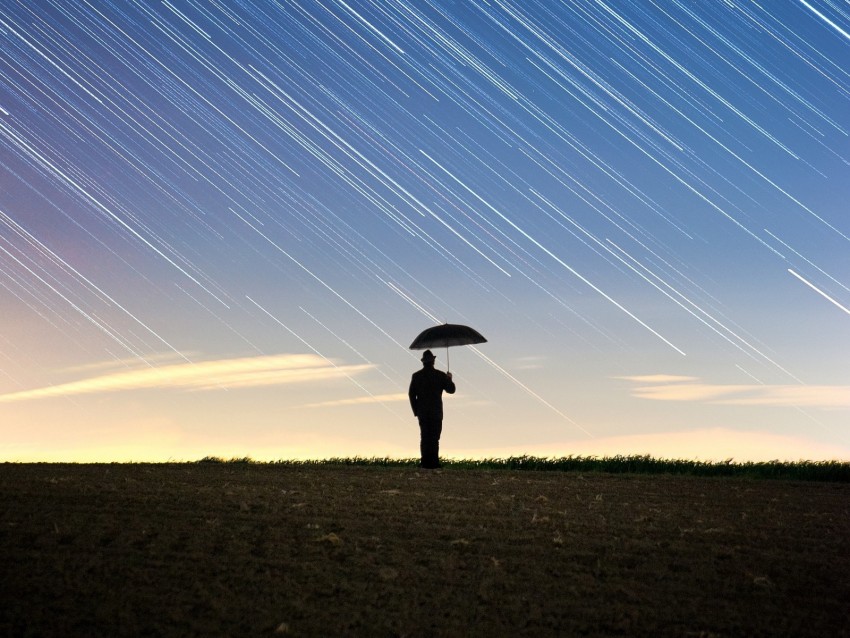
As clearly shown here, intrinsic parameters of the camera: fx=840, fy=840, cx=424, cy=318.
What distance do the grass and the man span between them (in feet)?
5.09

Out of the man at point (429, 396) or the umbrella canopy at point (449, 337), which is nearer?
the umbrella canopy at point (449, 337)

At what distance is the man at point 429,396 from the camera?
18.5 metres

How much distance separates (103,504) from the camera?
10.7 meters

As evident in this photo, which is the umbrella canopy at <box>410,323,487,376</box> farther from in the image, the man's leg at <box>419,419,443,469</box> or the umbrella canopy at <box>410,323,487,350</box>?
the man's leg at <box>419,419,443,469</box>

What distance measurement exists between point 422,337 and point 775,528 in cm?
927

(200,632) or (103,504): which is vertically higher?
(103,504)

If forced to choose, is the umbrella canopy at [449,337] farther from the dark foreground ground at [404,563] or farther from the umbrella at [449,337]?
the dark foreground ground at [404,563]

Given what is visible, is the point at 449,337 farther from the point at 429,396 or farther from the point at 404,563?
the point at 404,563

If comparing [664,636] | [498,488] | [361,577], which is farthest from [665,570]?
[498,488]

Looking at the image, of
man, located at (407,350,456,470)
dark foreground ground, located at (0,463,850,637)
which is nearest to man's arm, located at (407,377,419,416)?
man, located at (407,350,456,470)

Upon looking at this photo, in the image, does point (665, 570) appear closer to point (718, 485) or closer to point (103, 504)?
point (103, 504)

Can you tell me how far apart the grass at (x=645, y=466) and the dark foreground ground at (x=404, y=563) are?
6.79 meters

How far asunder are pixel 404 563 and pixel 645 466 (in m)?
13.2

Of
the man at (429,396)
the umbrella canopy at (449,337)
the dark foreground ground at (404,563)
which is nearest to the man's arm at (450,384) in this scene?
the man at (429,396)
